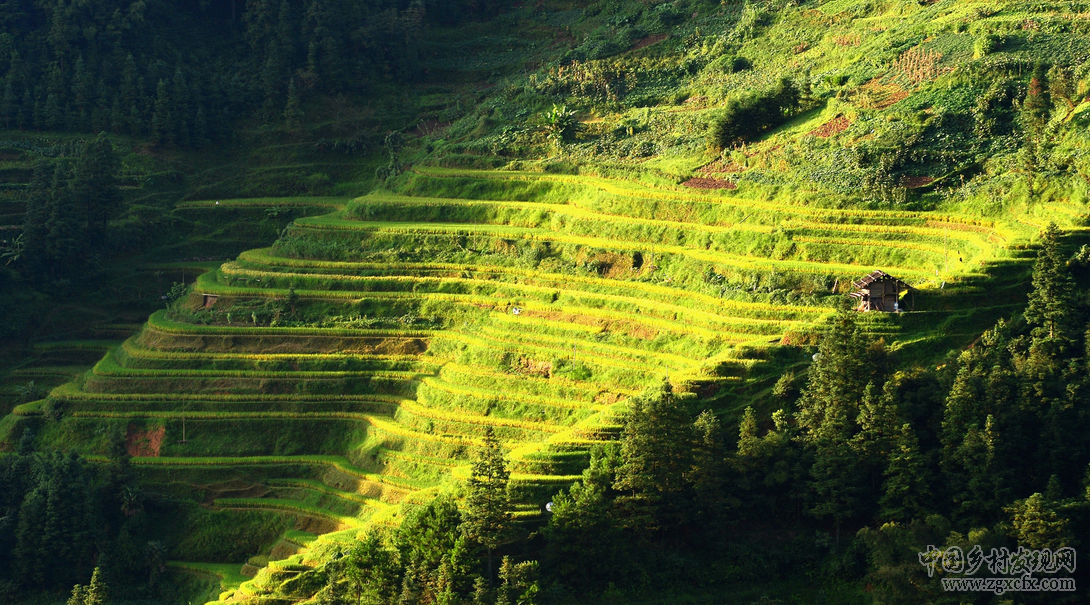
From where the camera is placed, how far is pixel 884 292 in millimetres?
46625

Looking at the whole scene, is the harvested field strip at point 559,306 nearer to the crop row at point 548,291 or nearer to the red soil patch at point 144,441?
the crop row at point 548,291

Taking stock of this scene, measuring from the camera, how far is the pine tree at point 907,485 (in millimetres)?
41031

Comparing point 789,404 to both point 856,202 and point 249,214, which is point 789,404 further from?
point 249,214

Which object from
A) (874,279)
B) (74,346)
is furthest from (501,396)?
(74,346)

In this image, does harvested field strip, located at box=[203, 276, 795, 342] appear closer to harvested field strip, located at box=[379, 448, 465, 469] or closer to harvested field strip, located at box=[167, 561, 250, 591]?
harvested field strip, located at box=[379, 448, 465, 469]

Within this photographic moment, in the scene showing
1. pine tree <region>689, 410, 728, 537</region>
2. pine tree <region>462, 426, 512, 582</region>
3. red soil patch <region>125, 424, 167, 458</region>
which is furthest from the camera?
red soil patch <region>125, 424, 167, 458</region>

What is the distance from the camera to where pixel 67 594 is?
49.8 m

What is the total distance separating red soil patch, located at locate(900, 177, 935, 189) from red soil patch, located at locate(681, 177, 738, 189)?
→ 7.13 metres

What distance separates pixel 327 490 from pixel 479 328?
8.89 metres

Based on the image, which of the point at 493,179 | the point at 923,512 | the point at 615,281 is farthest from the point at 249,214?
the point at 923,512

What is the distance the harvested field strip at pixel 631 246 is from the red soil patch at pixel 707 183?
3.96 metres

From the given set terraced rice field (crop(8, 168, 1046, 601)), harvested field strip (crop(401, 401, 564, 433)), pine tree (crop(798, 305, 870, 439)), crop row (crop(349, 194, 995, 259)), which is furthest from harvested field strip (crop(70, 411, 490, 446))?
pine tree (crop(798, 305, 870, 439))

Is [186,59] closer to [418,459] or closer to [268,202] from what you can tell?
[268,202]

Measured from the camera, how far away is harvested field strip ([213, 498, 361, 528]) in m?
49.9
